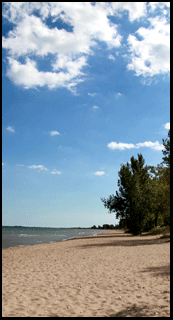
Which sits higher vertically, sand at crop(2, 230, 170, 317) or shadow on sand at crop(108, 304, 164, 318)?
shadow on sand at crop(108, 304, 164, 318)

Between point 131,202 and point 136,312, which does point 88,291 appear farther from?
point 131,202

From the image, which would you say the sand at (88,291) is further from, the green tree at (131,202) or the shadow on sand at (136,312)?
the green tree at (131,202)

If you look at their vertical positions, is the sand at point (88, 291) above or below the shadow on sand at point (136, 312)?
below

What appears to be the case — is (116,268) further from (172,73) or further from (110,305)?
(172,73)

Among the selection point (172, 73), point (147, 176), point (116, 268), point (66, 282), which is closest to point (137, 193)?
point (147, 176)

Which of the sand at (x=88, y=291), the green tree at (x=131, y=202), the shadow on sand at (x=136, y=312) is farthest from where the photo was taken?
the green tree at (x=131, y=202)

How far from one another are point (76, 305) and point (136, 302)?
6.01 ft

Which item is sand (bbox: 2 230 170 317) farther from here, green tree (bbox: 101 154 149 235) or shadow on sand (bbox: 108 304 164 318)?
green tree (bbox: 101 154 149 235)

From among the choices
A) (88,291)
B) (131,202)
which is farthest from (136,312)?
(131,202)

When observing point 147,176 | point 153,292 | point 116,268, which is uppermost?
point 147,176

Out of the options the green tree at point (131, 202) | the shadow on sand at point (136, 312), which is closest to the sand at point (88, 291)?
the shadow on sand at point (136, 312)

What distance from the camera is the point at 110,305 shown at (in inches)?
284

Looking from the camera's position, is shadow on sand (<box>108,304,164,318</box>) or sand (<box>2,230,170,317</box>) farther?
sand (<box>2,230,170,317</box>)

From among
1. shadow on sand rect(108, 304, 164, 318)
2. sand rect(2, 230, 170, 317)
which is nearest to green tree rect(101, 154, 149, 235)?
sand rect(2, 230, 170, 317)
